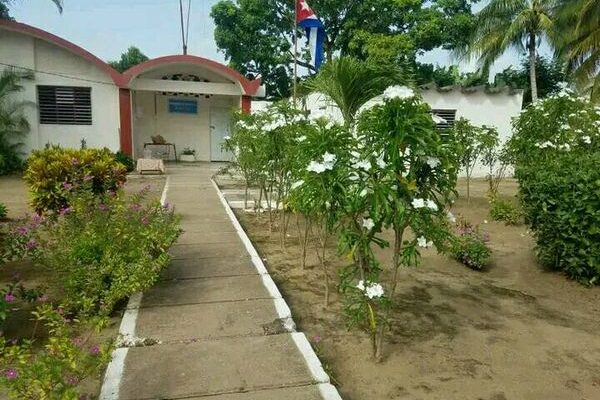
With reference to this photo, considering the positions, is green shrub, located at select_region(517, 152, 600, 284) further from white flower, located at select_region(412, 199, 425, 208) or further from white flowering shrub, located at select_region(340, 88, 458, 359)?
white flower, located at select_region(412, 199, 425, 208)

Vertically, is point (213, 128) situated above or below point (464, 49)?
below

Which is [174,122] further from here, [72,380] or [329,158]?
[72,380]

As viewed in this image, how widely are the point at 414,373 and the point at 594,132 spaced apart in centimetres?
705

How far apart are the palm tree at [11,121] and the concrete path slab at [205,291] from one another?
11.0 m

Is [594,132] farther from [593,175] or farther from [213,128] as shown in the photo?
[213,128]

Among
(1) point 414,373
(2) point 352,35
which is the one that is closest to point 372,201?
(1) point 414,373

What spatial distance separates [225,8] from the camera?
2072 cm

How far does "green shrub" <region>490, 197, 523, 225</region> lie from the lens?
8.36 m

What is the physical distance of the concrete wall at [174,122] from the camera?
16109mm

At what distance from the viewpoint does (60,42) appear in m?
13.3

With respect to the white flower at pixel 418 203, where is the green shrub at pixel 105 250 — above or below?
below

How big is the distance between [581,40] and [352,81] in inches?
516

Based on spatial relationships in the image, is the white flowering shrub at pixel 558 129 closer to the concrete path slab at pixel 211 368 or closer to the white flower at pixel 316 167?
the white flower at pixel 316 167

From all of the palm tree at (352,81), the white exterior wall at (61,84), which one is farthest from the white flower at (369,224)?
the white exterior wall at (61,84)
